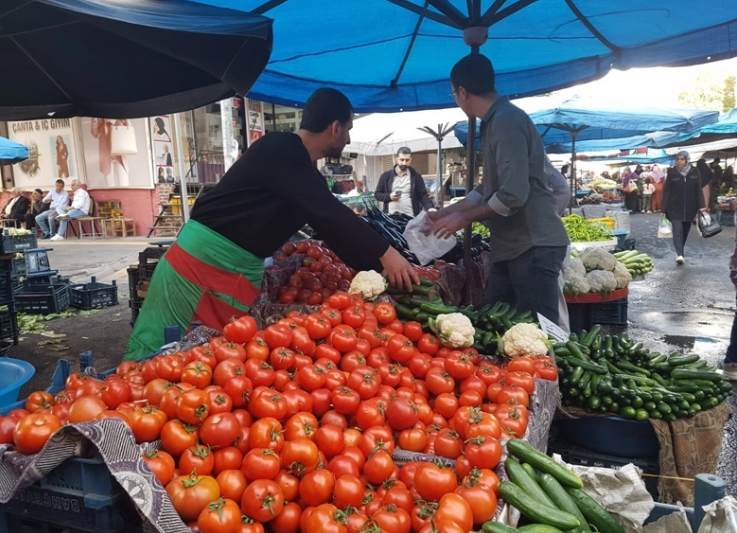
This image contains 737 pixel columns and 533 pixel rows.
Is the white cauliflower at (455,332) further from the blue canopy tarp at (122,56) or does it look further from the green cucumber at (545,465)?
the blue canopy tarp at (122,56)

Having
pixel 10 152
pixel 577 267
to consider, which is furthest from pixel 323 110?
pixel 10 152

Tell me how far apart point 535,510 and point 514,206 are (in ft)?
7.51

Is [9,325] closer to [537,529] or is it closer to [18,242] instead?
[18,242]

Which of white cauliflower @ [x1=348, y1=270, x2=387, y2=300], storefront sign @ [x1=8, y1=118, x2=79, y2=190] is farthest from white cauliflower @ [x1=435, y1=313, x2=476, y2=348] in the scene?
storefront sign @ [x1=8, y1=118, x2=79, y2=190]

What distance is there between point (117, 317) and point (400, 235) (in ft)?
18.0

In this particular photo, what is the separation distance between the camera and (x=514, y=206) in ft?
11.8

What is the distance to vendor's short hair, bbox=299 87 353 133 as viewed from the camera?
10.7 feet

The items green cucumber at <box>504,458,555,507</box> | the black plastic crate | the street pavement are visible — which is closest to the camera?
green cucumber at <box>504,458,555,507</box>

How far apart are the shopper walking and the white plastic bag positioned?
9.50 metres

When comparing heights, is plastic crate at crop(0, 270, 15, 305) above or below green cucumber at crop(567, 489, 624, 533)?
above

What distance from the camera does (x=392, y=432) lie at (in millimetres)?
2117

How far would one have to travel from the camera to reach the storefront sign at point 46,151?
19.5 metres

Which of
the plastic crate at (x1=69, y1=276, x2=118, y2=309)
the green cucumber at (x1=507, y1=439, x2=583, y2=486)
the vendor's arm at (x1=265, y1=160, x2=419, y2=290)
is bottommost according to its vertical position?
the plastic crate at (x1=69, y1=276, x2=118, y2=309)

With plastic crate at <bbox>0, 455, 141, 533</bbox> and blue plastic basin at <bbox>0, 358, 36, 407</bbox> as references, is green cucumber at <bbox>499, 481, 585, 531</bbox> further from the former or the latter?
blue plastic basin at <bbox>0, 358, 36, 407</bbox>
